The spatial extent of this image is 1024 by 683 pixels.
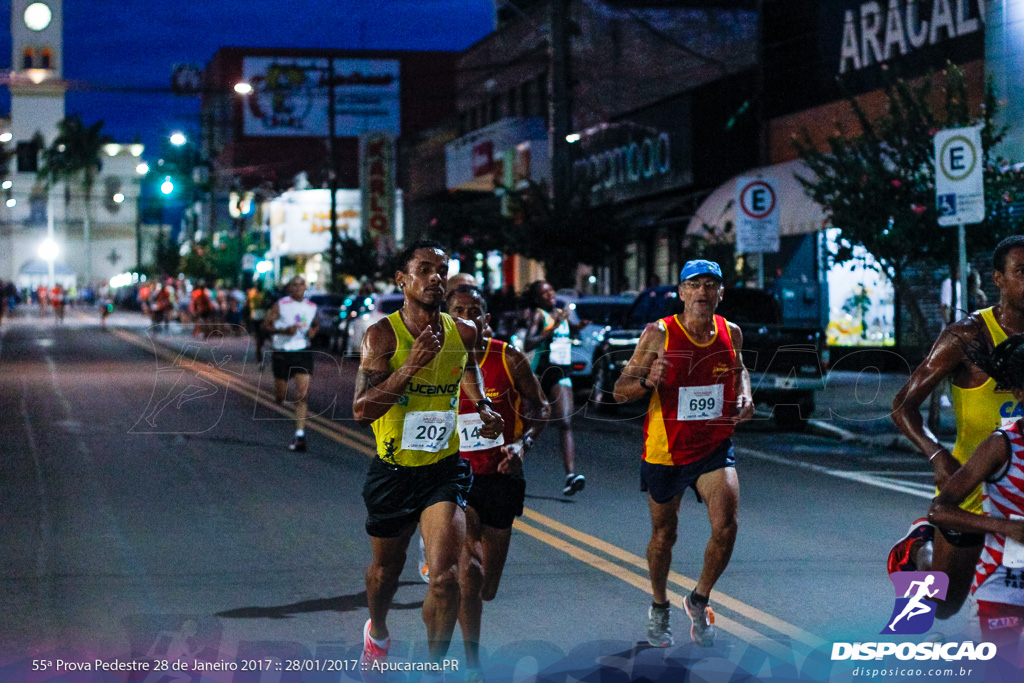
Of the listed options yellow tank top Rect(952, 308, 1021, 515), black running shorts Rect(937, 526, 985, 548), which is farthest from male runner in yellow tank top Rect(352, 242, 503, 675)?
black running shorts Rect(937, 526, 985, 548)

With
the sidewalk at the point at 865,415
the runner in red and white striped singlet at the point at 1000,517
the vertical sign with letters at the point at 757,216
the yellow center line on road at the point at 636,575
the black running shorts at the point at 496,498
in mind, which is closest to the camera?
the runner in red and white striped singlet at the point at 1000,517

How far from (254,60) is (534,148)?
7173cm

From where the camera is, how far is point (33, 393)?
22.1 m

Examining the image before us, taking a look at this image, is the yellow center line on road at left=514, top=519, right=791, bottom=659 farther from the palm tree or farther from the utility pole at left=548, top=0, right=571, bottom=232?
the palm tree

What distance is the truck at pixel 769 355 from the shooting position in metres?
17.5

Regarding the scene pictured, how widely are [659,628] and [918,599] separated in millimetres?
2252

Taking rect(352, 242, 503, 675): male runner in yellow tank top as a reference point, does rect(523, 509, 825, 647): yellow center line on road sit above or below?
below

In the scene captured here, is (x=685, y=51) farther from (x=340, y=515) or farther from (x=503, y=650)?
(x=503, y=650)

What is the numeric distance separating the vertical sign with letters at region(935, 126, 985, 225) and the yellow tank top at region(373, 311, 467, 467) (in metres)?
9.78

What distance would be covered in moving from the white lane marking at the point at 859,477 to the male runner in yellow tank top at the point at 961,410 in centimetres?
680

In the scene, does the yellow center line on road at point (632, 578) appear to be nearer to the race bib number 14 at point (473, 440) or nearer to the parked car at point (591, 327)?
the race bib number 14 at point (473, 440)

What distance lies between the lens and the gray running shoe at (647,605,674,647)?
21.8 feet

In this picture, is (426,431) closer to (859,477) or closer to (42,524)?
(42,524)

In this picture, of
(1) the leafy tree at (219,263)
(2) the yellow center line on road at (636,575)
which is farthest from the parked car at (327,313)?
(1) the leafy tree at (219,263)
